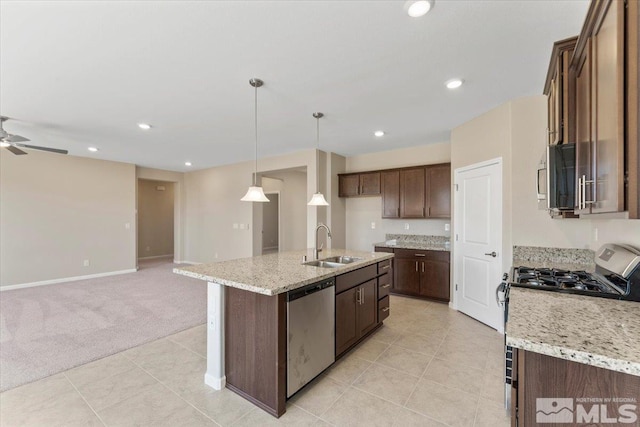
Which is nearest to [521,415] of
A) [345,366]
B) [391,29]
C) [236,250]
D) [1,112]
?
[345,366]

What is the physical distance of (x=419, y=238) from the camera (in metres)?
4.87

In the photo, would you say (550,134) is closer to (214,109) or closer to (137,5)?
(137,5)

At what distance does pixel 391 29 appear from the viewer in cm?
185

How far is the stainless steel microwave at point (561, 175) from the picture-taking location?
1576mm

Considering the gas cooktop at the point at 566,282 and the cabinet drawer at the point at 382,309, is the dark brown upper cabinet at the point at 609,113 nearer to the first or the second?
the gas cooktop at the point at 566,282

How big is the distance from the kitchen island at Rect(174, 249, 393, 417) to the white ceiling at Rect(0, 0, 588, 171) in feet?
5.82

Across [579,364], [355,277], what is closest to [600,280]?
[579,364]

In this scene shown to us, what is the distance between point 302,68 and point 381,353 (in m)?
2.83

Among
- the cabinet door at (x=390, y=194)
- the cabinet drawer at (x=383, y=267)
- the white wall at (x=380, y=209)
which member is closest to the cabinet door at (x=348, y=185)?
the white wall at (x=380, y=209)

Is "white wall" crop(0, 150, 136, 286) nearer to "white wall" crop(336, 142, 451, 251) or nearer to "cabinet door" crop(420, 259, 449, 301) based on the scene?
"white wall" crop(336, 142, 451, 251)

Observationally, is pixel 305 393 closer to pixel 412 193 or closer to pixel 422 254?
pixel 422 254

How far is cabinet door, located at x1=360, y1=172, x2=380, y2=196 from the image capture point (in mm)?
5047

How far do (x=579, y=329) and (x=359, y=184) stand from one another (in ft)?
14.1

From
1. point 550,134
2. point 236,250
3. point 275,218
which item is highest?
point 550,134
